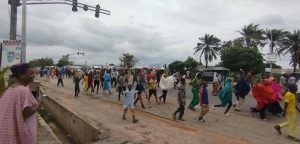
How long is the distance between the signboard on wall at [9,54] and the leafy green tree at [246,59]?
2038 inches

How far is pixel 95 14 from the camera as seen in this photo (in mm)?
28453

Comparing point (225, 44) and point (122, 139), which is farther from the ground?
point (225, 44)

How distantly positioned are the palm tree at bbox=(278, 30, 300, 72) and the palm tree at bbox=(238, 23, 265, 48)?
172 inches

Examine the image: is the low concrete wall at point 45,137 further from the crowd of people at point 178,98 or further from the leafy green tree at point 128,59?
the leafy green tree at point 128,59

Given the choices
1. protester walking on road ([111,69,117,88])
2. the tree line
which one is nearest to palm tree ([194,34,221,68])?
the tree line

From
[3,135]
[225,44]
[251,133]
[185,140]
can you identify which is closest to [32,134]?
[3,135]

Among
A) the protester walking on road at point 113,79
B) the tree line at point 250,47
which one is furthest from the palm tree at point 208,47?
the protester walking on road at point 113,79

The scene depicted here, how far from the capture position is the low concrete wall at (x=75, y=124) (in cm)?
1320

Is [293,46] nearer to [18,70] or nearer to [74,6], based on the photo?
[74,6]

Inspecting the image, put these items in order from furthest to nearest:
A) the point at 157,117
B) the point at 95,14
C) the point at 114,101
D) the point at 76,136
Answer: the point at 95,14 → the point at 114,101 → the point at 157,117 → the point at 76,136

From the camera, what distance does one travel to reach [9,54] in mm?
15406

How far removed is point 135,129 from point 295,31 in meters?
63.7

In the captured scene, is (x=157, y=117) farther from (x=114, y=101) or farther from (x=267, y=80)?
(x=114, y=101)

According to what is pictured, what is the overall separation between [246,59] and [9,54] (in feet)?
172
